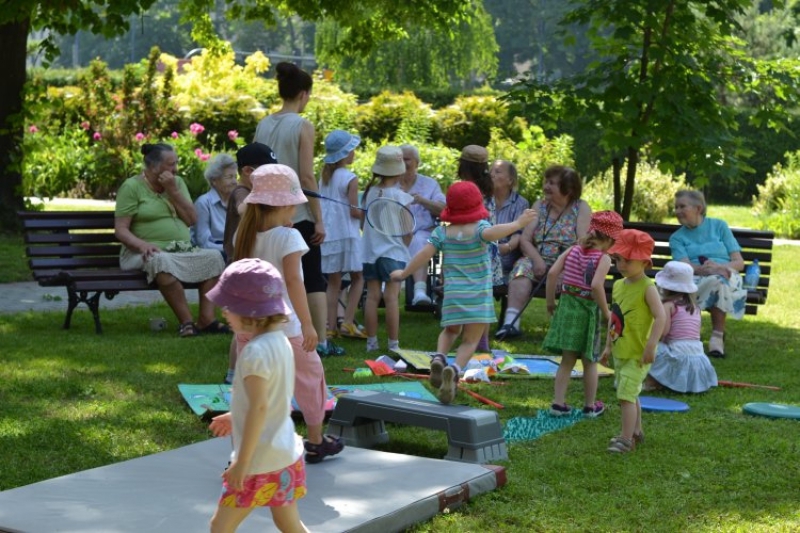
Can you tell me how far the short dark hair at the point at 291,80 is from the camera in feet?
24.3

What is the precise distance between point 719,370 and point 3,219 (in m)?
9.68

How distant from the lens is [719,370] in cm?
895

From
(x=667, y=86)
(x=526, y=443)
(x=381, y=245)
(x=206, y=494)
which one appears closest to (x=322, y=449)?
(x=206, y=494)

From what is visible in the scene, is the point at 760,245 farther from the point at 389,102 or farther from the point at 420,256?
the point at 389,102

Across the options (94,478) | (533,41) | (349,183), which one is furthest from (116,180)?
(533,41)

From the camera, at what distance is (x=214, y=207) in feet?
34.2

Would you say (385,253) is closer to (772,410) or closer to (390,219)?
(390,219)

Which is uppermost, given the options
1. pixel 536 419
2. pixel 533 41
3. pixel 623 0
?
pixel 533 41

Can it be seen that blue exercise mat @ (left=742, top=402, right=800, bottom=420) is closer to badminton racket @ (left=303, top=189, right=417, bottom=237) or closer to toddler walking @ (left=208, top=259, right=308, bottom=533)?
badminton racket @ (left=303, top=189, right=417, bottom=237)

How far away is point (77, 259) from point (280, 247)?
5236mm

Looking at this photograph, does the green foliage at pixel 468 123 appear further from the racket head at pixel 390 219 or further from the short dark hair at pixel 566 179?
the racket head at pixel 390 219

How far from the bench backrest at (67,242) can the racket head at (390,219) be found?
238 centimetres

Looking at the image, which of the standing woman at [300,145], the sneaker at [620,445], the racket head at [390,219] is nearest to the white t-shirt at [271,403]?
the sneaker at [620,445]

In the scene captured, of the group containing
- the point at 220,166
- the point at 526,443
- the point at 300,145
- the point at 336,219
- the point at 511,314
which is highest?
the point at 300,145
